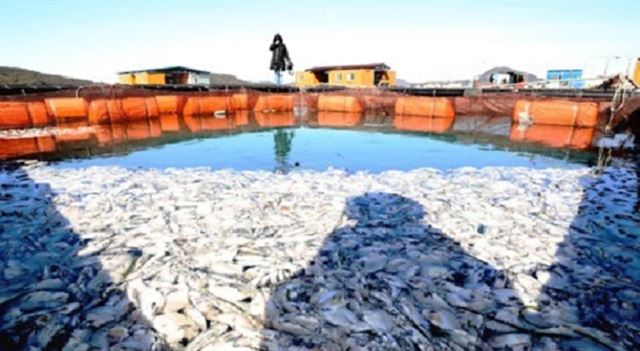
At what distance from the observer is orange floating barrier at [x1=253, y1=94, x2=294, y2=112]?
25609 mm

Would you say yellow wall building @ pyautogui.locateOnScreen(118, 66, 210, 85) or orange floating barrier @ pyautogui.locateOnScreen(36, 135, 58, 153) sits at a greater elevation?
yellow wall building @ pyautogui.locateOnScreen(118, 66, 210, 85)

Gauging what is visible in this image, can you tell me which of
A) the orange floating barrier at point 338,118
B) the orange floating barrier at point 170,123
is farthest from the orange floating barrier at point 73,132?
the orange floating barrier at point 338,118

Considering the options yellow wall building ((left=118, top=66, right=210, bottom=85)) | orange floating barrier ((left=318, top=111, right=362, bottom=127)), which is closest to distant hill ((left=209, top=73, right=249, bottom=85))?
yellow wall building ((left=118, top=66, right=210, bottom=85))

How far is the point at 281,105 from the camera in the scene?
26344 mm

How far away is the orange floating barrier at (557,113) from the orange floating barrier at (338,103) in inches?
381

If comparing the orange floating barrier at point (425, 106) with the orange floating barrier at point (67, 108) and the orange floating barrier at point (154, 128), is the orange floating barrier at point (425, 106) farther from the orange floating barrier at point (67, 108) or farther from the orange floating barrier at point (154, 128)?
the orange floating barrier at point (67, 108)

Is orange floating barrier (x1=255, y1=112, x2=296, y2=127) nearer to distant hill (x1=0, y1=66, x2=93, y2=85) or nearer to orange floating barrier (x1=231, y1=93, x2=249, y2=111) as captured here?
orange floating barrier (x1=231, y1=93, x2=249, y2=111)

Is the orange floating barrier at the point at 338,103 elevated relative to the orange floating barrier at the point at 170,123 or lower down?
elevated

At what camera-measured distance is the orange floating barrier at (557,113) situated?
55.3 feet

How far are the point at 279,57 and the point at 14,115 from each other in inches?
650

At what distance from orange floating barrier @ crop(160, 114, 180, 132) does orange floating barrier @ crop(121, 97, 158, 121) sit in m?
0.67

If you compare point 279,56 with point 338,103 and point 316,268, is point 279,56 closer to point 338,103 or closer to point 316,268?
point 338,103

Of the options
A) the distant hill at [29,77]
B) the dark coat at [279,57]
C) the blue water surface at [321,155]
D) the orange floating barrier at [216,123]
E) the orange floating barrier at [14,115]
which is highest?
the dark coat at [279,57]

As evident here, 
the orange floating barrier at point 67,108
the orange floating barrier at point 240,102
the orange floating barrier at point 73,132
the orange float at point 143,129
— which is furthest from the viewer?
the orange floating barrier at point 240,102
